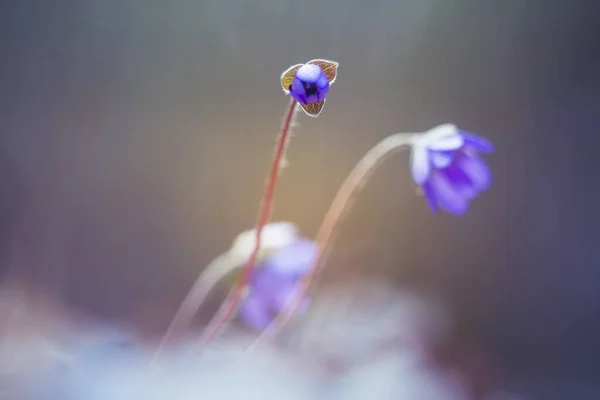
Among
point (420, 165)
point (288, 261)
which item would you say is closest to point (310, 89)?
point (420, 165)

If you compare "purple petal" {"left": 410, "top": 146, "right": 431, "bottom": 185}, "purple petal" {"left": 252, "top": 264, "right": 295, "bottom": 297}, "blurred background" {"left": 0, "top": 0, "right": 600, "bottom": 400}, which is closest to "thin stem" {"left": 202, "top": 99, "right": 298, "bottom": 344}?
"purple petal" {"left": 252, "top": 264, "right": 295, "bottom": 297}

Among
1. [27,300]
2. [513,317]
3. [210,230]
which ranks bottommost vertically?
[513,317]

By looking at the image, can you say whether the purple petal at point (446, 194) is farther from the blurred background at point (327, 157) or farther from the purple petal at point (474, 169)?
the blurred background at point (327, 157)

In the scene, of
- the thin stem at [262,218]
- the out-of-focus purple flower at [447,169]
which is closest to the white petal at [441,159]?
the out-of-focus purple flower at [447,169]

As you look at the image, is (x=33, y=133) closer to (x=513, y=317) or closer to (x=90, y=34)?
(x=90, y=34)

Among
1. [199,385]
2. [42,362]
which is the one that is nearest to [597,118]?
[199,385]

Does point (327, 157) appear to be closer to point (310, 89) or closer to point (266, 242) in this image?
point (266, 242)

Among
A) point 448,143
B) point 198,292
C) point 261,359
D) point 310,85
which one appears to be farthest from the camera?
point 198,292
